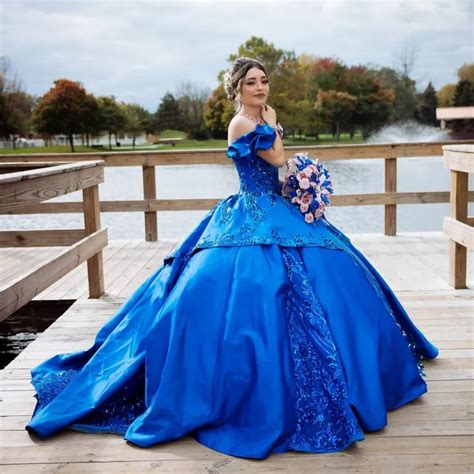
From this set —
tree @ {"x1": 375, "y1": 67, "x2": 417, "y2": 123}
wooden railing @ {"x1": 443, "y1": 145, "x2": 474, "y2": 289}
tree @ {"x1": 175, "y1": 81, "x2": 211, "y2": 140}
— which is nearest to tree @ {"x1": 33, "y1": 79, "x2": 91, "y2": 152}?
tree @ {"x1": 175, "y1": 81, "x2": 211, "y2": 140}

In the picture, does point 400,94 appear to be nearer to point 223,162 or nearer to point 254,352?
point 223,162

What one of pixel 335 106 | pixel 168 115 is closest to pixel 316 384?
pixel 168 115

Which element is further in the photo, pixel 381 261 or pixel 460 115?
pixel 460 115

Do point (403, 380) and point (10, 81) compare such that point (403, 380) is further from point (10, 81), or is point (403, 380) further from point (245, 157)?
point (10, 81)

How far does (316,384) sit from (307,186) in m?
0.83

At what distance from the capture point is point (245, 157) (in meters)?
2.77

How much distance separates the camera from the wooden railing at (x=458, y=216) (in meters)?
4.28

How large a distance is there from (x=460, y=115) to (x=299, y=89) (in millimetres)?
7027

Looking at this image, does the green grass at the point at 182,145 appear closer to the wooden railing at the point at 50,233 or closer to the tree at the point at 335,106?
the tree at the point at 335,106

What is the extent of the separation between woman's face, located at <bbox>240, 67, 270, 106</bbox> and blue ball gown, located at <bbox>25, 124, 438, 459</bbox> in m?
0.12

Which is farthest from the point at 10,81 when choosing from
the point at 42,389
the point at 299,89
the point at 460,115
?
the point at 42,389

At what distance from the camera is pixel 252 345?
2.39 meters

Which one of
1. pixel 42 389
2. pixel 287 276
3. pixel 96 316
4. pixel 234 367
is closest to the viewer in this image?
pixel 234 367

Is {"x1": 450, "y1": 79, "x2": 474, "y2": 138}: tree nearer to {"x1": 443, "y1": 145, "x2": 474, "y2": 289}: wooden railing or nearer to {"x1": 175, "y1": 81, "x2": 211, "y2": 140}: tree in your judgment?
{"x1": 175, "y1": 81, "x2": 211, "y2": 140}: tree
